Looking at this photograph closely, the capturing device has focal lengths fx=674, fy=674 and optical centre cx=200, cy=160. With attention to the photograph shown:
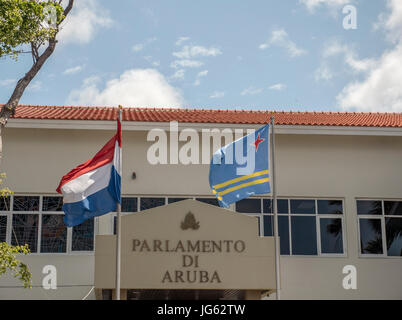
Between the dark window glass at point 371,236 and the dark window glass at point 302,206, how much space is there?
4.71 feet

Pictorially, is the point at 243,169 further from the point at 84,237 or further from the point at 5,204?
the point at 5,204

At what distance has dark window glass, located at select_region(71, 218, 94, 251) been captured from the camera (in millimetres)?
18047

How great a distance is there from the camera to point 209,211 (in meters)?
14.4

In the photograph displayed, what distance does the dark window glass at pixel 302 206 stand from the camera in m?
18.6

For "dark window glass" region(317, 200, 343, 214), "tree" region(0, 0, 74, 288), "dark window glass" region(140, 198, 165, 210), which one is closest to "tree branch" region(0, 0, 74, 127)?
"tree" region(0, 0, 74, 288)

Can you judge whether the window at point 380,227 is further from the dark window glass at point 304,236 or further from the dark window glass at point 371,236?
the dark window glass at point 304,236

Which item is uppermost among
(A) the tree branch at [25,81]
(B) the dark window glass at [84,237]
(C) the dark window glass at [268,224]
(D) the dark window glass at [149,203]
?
(A) the tree branch at [25,81]

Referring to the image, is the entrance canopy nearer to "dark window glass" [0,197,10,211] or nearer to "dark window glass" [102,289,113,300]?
"dark window glass" [102,289,113,300]

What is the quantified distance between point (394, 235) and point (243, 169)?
6.92m

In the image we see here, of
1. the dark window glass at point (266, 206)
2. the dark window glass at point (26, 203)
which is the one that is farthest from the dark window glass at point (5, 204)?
the dark window glass at point (266, 206)

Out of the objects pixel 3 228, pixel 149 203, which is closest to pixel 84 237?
pixel 149 203

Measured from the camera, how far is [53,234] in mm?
18062

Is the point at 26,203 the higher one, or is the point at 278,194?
the point at 278,194
